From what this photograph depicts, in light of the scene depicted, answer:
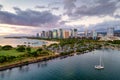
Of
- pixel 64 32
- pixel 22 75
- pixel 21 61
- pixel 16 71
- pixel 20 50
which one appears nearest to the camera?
pixel 22 75

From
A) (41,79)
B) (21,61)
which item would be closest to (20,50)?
(21,61)

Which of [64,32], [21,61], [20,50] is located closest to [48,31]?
[64,32]

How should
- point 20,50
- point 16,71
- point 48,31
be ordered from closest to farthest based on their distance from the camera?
point 16,71 → point 20,50 → point 48,31

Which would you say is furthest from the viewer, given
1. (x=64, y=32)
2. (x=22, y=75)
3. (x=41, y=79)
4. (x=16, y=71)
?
(x=64, y=32)

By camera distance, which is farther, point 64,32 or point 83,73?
point 64,32

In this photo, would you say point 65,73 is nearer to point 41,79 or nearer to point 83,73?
point 83,73

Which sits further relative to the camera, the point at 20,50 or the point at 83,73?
the point at 20,50

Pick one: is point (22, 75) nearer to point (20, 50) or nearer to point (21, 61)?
point (21, 61)

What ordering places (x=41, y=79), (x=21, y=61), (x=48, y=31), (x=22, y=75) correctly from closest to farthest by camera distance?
(x=41, y=79)
(x=22, y=75)
(x=21, y=61)
(x=48, y=31)
